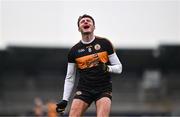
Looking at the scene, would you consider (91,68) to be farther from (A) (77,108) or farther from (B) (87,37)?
(A) (77,108)

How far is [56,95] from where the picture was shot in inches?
1499

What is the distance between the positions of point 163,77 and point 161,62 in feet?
3.15

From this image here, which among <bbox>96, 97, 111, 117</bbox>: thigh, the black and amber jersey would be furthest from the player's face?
<bbox>96, 97, 111, 117</bbox>: thigh

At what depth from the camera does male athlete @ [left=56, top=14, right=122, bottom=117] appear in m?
8.78

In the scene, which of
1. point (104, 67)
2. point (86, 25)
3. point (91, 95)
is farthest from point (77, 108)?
point (86, 25)

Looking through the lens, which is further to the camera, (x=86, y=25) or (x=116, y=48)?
(x=116, y=48)

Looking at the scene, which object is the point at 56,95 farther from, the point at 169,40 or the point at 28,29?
the point at 169,40

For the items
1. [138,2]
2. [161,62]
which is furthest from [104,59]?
[161,62]

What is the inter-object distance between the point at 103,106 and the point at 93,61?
0.69 metres

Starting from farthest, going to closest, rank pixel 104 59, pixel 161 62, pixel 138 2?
pixel 161 62, pixel 138 2, pixel 104 59

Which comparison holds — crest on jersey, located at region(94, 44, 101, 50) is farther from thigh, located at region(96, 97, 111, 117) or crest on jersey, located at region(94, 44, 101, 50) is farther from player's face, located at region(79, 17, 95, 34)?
thigh, located at region(96, 97, 111, 117)

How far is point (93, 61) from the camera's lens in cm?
891

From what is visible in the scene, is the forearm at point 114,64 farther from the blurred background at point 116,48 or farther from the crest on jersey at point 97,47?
the blurred background at point 116,48

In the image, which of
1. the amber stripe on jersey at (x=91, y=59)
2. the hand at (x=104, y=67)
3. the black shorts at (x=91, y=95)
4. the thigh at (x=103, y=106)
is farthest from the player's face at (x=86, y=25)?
the thigh at (x=103, y=106)
